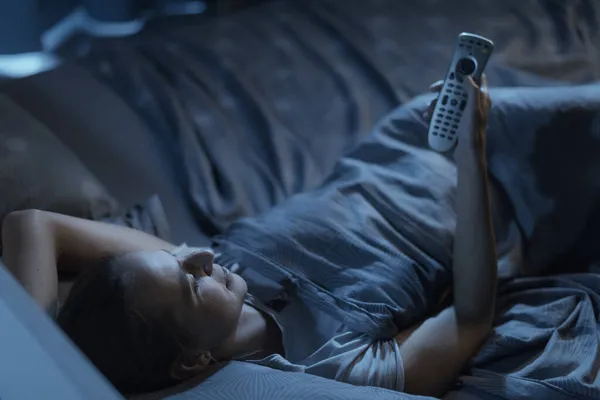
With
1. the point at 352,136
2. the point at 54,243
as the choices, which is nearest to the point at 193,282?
the point at 54,243

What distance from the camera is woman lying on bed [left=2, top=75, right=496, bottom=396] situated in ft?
2.64

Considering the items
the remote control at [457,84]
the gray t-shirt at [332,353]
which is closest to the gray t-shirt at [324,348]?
the gray t-shirt at [332,353]

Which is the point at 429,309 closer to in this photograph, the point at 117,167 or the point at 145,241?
the point at 145,241

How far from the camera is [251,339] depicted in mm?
958

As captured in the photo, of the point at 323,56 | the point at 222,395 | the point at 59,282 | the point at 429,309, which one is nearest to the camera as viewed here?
the point at 222,395

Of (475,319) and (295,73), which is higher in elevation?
(295,73)

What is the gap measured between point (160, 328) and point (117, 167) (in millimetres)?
529

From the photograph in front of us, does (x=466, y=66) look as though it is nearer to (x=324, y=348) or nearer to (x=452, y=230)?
(x=452, y=230)

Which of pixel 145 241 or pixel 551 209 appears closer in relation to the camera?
pixel 145 241

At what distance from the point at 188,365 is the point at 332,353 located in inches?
7.6

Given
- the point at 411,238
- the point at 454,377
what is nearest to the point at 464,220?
the point at 411,238

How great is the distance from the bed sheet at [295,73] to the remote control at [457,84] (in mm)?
337

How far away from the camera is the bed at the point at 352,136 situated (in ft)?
3.39

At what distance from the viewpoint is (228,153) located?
136 cm
